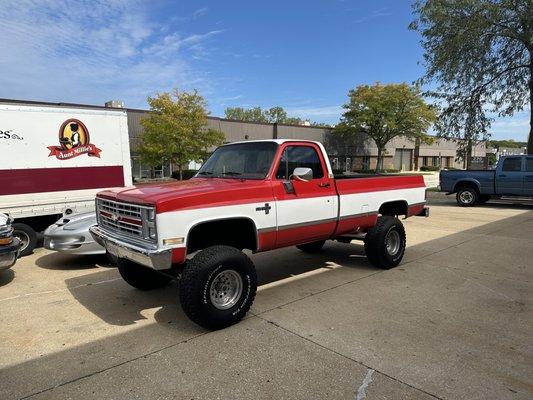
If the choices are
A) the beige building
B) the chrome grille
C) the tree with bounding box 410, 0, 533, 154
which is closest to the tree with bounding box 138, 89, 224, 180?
the beige building

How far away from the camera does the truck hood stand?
13.7 ft

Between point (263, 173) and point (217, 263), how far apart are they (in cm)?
146

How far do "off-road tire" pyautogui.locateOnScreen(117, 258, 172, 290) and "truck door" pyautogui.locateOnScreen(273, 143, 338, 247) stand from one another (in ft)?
6.02

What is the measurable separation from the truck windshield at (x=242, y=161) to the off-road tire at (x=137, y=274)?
1525 millimetres

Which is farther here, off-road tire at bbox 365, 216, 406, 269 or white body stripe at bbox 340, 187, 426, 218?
off-road tire at bbox 365, 216, 406, 269

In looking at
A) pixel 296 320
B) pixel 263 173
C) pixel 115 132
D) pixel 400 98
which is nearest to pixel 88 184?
pixel 115 132

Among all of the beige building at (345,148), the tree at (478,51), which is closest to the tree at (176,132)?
the beige building at (345,148)

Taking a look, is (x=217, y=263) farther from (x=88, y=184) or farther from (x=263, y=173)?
(x=88, y=184)

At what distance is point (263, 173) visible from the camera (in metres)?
5.29

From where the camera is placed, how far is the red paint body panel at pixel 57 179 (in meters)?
Answer: 8.55

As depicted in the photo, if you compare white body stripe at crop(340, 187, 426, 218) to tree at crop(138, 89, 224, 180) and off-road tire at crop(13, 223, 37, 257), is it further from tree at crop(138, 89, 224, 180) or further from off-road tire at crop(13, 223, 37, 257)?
tree at crop(138, 89, 224, 180)

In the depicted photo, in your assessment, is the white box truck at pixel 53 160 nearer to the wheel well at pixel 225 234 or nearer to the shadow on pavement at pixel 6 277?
the shadow on pavement at pixel 6 277

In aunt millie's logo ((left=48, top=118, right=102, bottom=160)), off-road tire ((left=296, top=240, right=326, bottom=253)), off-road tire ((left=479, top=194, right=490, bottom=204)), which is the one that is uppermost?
aunt millie's logo ((left=48, top=118, right=102, bottom=160))

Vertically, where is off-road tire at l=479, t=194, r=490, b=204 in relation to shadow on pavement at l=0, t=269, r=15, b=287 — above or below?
above
